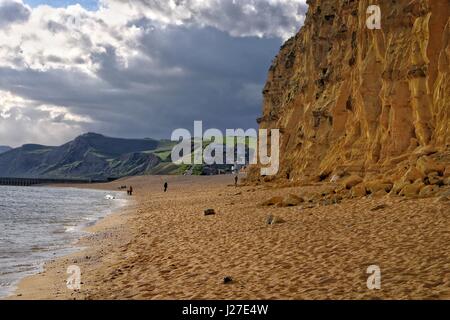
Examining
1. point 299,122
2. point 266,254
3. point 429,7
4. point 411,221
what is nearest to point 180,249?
point 266,254

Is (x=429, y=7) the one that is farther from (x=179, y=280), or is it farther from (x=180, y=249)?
(x=179, y=280)

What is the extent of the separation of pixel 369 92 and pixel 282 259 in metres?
26.7

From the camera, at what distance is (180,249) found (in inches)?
575

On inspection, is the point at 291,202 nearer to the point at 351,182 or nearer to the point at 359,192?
the point at 359,192

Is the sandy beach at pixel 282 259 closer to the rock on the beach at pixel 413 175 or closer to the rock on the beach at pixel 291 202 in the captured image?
the rock on the beach at pixel 413 175

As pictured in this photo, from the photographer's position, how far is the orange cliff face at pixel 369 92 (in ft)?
88.9

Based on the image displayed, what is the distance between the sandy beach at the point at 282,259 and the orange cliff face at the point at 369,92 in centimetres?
729

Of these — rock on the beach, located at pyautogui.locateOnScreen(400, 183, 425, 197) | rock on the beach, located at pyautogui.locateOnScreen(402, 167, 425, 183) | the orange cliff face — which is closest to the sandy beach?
rock on the beach, located at pyautogui.locateOnScreen(400, 183, 425, 197)

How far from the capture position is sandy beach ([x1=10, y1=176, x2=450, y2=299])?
347 inches

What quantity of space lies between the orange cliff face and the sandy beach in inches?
287

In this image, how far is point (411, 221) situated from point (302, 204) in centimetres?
862

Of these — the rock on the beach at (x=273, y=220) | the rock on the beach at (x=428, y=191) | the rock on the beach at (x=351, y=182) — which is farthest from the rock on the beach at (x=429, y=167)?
the rock on the beach at (x=273, y=220)

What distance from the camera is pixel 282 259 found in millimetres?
11406
